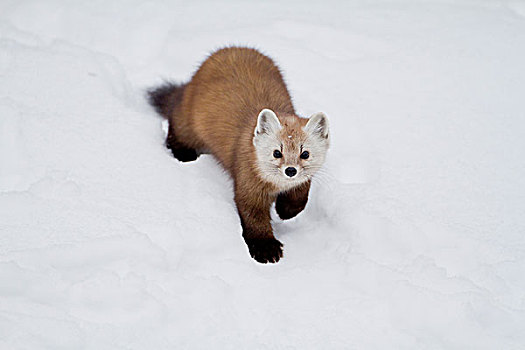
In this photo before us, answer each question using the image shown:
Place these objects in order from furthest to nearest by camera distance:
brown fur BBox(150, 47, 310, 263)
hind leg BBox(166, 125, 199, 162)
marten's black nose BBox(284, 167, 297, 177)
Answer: hind leg BBox(166, 125, 199, 162), brown fur BBox(150, 47, 310, 263), marten's black nose BBox(284, 167, 297, 177)

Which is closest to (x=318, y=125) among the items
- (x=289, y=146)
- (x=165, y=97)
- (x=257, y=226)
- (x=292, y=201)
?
(x=289, y=146)

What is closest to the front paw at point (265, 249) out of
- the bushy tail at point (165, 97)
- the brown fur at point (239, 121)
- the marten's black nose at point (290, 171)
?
the brown fur at point (239, 121)

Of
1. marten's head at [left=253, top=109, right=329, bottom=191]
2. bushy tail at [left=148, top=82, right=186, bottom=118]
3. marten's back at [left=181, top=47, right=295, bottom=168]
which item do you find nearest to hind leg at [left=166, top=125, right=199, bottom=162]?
marten's back at [left=181, top=47, right=295, bottom=168]

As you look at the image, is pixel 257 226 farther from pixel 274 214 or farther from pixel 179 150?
pixel 179 150

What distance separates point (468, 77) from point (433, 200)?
165 centimetres

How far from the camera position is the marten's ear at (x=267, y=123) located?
2.96 m

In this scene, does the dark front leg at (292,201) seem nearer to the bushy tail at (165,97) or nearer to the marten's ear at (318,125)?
the marten's ear at (318,125)

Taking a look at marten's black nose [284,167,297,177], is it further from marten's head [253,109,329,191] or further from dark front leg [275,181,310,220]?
dark front leg [275,181,310,220]

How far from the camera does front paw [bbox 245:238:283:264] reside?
306 cm

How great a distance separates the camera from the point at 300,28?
5.14 metres

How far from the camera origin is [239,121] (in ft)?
11.5

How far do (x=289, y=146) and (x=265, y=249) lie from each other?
658 millimetres

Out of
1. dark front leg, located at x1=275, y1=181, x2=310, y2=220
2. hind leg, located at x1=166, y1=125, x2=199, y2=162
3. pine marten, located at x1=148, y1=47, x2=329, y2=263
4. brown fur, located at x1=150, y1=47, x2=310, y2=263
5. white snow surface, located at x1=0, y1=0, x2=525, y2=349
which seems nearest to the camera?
white snow surface, located at x1=0, y1=0, x2=525, y2=349

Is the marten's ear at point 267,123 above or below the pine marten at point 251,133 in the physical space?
above
